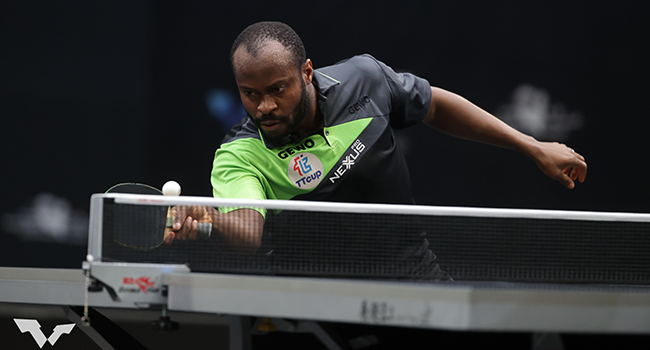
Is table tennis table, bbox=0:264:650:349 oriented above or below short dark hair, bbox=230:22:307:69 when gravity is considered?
below

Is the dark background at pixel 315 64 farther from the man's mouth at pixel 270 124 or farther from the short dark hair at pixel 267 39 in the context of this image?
the man's mouth at pixel 270 124

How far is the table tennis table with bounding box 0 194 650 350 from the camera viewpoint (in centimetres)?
126

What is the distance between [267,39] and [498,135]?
43.7 inches

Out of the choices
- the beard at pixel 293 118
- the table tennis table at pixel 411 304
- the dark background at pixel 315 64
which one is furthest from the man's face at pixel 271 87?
the dark background at pixel 315 64

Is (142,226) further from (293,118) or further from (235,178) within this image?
(293,118)

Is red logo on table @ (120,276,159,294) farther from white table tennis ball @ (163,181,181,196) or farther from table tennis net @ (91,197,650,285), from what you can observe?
white table tennis ball @ (163,181,181,196)

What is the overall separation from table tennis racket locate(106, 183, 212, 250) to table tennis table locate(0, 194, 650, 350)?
0.06m

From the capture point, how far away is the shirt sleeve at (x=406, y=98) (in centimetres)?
235

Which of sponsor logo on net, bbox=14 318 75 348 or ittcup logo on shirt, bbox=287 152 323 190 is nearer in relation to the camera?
sponsor logo on net, bbox=14 318 75 348

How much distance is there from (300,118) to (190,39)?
2161 mm

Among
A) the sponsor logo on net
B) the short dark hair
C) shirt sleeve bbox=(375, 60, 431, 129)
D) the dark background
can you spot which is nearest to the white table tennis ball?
the short dark hair

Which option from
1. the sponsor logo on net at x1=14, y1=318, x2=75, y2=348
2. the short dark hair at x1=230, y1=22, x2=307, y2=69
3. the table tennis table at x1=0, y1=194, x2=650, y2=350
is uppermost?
the short dark hair at x1=230, y1=22, x2=307, y2=69

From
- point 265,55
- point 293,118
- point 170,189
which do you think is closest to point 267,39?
point 265,55

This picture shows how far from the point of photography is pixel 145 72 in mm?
3871
